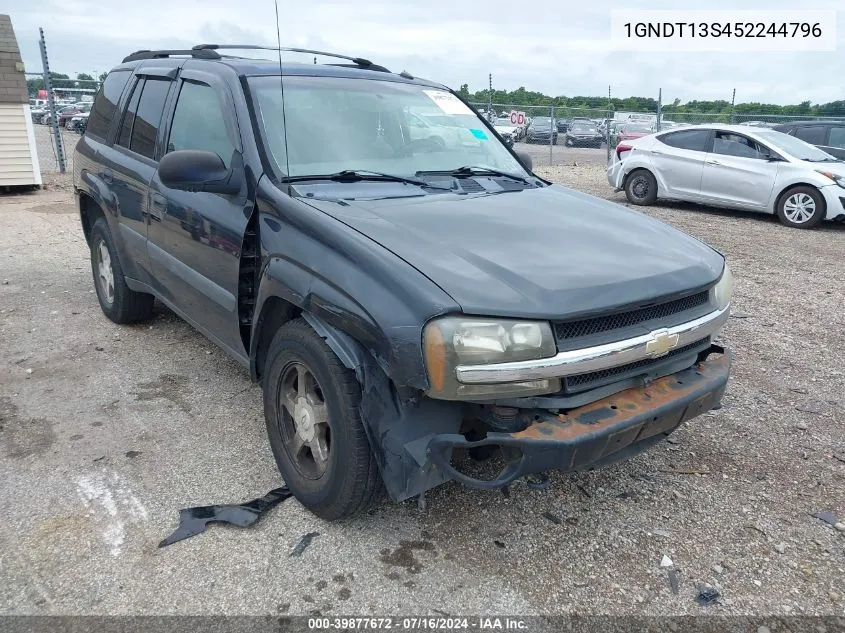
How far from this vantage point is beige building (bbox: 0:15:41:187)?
11.8 meters

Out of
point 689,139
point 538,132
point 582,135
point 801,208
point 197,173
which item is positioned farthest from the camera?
point 582,135

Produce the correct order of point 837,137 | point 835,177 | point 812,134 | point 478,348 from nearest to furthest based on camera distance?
1. point 478,348
2. point 835,177
3. point 837,137
4. point 812,134

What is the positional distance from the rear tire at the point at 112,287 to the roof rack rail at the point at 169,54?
1210 mm

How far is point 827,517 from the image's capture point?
9.93ft

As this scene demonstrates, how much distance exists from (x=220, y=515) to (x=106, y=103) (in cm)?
358

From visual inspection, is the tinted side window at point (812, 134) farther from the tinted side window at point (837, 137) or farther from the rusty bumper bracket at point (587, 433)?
the rusty bumper bracket at point (587, 433)

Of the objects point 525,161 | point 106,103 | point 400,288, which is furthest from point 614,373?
point 106,103

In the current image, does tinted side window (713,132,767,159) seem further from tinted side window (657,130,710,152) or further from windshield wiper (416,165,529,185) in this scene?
windshield wiper (416,165,529,185)

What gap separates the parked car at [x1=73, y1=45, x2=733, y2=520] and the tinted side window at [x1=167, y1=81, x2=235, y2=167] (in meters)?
0.02

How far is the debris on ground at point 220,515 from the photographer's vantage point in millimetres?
2844

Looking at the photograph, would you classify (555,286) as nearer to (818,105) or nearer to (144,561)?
(144,561)

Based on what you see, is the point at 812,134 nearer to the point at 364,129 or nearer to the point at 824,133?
the point at 824,133

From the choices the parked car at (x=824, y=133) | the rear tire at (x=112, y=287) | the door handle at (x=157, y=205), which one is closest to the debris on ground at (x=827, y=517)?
the door handle at (x=157, y=205)

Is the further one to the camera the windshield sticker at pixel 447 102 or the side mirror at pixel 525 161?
the side mirror at pixel 525 161
